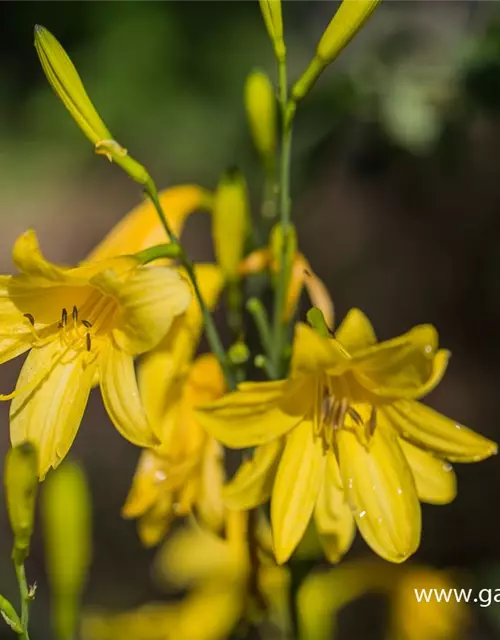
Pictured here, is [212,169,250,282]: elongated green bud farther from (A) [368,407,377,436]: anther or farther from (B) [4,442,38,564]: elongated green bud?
(B) [4,442,38,564]: elongated green bud

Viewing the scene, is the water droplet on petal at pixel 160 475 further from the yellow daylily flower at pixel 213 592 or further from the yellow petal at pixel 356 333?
the yellow petal at pixel 356 333

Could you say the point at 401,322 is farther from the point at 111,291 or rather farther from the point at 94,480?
the point at 111,291

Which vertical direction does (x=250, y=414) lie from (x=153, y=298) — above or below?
below

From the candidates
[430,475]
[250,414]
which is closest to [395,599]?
[430,475]

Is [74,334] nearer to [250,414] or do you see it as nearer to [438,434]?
[250,414]

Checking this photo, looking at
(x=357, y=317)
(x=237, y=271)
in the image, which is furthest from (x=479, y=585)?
(x=357, y=317)

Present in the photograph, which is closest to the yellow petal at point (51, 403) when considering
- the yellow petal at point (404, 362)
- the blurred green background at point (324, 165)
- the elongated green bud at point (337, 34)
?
the yellow petal at point (404, 362)

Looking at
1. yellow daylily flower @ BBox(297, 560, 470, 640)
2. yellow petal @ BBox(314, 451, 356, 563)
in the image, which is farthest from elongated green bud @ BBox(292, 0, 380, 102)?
yellow daylily flower @ BBox(297, 560, 470, 640)
